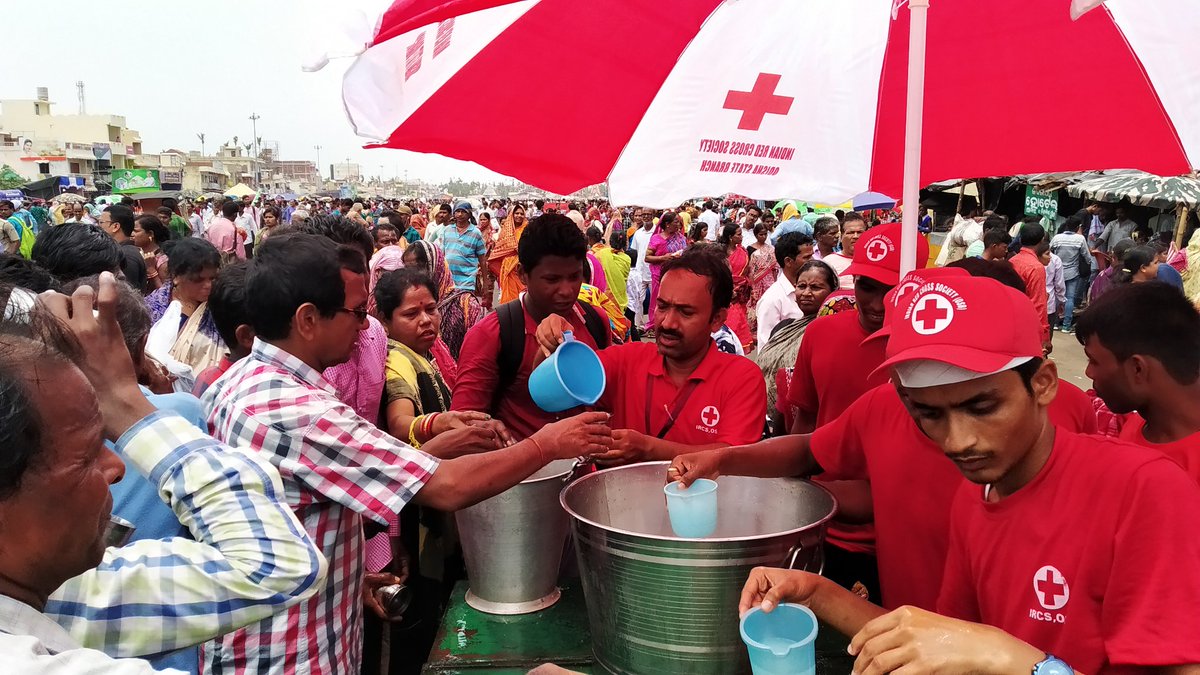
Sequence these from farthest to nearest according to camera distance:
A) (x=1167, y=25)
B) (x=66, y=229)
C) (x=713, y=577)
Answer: (x=66, y=229) → (x=1167, y=25) → (x=713, y=577)

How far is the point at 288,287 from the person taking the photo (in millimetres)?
1937

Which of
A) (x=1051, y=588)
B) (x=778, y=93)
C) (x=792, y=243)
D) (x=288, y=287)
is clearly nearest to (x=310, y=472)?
(x=288, y=287)

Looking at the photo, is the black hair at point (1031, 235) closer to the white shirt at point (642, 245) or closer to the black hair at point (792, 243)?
the black hair at point (792, 243)

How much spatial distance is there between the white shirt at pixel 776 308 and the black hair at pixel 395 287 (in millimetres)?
2727

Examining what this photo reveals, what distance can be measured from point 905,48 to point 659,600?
2.37 m

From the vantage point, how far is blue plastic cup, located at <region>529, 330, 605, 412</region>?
8.09 ft

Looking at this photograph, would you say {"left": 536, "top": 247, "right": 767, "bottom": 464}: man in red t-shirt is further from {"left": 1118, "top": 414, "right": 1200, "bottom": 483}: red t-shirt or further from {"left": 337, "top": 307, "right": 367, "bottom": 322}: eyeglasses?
{"left": 1118, "top": 414, "right": 1200, "bottom": 483}: red t-shirt

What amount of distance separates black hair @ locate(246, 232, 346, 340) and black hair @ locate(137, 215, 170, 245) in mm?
5658

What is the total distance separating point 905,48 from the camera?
3.01 meters

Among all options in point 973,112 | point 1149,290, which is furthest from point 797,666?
point 973,112

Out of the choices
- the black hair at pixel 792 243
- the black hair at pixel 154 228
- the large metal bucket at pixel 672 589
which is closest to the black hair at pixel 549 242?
the large metal bucket at pixel 672 589

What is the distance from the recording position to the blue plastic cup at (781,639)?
51.8 inches

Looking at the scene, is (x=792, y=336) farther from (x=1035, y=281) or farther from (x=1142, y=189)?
(x=1142, y=189)

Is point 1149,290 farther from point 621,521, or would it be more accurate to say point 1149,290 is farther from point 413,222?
point 413,222
